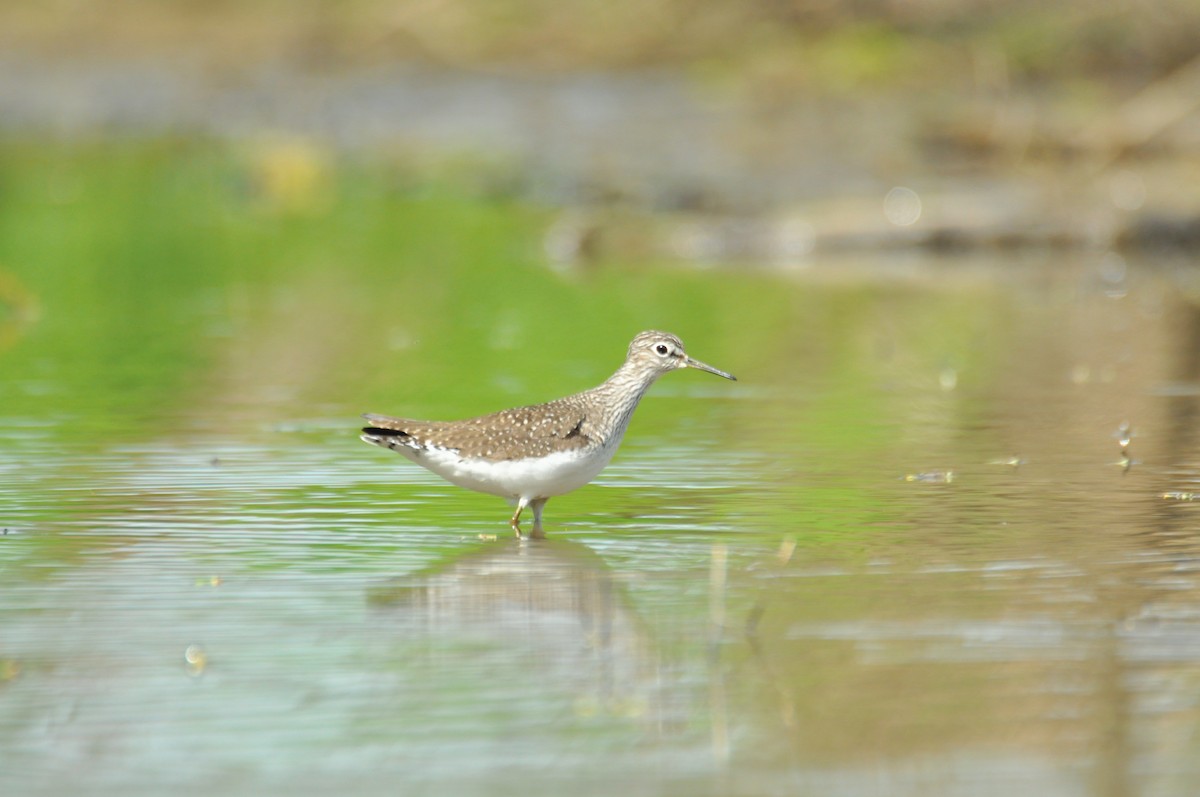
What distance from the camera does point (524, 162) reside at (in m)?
31.7

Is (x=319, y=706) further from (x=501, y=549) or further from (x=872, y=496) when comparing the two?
(x=872, y=496)

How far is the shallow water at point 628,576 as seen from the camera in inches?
243

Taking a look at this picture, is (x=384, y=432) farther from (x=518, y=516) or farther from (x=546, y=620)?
(x=546, y=620)

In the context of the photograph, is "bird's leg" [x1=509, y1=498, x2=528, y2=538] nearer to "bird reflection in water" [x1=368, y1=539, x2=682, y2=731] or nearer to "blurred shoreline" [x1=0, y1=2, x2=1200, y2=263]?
"bird reflection in water" [x1=368, y1=539, x2=682, y2=731]

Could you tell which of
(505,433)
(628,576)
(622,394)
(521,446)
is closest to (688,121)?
(622,394)

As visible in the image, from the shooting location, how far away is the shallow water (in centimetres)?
616

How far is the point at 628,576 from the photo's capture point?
8500 mm

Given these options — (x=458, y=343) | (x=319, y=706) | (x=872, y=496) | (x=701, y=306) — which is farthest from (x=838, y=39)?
(x=319, y=706)

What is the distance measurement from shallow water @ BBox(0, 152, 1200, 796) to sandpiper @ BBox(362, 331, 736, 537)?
0.26 metres

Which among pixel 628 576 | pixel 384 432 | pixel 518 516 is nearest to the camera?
pixel 628 576

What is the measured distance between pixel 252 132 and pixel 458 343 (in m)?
20.1

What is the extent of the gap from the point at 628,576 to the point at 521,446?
1179 mm

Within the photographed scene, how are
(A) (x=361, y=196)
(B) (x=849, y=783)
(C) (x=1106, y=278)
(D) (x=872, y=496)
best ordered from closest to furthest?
(B) (x=849, y=783), (D) (x=872, y=496), (C) (x=1106, y=278), (A) (x=361, y=196)

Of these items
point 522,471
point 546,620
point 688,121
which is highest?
point 688,121
